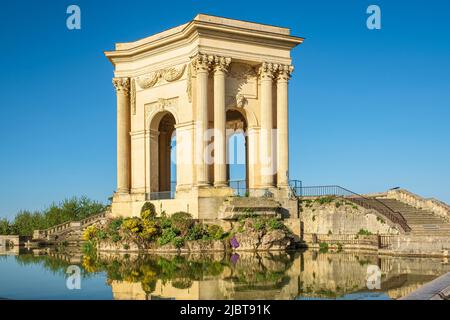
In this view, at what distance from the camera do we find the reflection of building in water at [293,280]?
57.1 feet

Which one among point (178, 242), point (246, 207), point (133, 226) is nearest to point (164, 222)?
point (133, 226)

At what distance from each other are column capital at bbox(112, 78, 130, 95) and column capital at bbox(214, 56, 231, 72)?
883 cm

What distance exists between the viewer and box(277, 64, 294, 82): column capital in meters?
41.7

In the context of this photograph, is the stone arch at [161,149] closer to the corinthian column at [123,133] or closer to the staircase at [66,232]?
the corinthian column at [123,133]

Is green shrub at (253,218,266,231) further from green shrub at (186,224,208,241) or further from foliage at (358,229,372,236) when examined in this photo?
foliage at (358,229,372,236)

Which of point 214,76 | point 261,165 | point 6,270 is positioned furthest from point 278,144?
point 6,270

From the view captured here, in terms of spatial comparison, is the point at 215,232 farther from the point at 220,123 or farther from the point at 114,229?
the point at 220,123

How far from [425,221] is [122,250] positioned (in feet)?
58.6

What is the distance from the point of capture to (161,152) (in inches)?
1875

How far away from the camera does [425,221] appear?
36.6 metres

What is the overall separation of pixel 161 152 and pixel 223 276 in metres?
26.7

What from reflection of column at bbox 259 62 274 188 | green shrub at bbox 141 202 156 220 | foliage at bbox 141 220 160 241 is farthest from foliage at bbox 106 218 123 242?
reflection of column at bbox 259 62 274 188

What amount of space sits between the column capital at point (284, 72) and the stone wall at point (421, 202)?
34.5 ft
